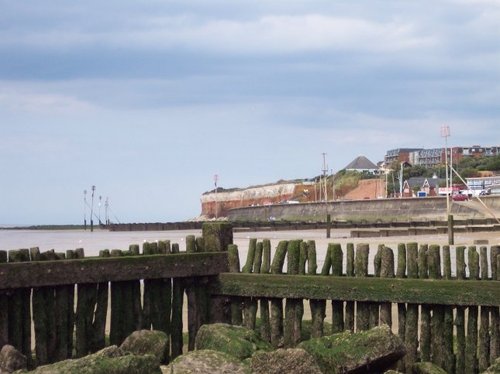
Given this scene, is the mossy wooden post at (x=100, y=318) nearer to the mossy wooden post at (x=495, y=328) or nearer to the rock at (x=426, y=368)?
the rock at (x=426, y=368)

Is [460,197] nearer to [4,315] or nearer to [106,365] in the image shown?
[4,315]

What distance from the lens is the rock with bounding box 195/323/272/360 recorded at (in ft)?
28.7

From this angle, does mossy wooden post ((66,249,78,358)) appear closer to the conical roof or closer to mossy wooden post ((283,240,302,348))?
mossy wooden post ((283,240,302,348))

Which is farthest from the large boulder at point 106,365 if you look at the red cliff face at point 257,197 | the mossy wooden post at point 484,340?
the red cliff face at point 257,197

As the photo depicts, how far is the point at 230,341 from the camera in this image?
883cm

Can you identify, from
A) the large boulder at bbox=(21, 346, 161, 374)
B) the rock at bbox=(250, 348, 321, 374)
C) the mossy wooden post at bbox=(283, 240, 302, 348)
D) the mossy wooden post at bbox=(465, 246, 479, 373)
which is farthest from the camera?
the mossy wooden post at bbox=(283, 240, 302, 348)

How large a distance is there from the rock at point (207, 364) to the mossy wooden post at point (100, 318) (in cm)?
189

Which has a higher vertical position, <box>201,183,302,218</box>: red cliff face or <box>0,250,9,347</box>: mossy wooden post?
<box>201,183,302,218</box>: red cliff face

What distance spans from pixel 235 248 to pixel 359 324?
1690mm

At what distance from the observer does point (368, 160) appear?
18938 centimetres

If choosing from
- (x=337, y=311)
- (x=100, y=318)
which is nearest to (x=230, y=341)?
(x=337, y=311)

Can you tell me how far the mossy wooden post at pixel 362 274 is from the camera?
9.66 m

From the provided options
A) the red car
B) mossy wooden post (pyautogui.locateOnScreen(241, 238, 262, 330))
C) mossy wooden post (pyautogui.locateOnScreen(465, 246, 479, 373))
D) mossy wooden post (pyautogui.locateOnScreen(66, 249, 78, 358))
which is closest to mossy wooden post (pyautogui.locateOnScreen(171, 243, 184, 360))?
mossy wooden post (pyautogui.locateOnScreen(241, 238, 262, 330))

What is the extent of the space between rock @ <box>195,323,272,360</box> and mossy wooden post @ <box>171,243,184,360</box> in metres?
1.06
